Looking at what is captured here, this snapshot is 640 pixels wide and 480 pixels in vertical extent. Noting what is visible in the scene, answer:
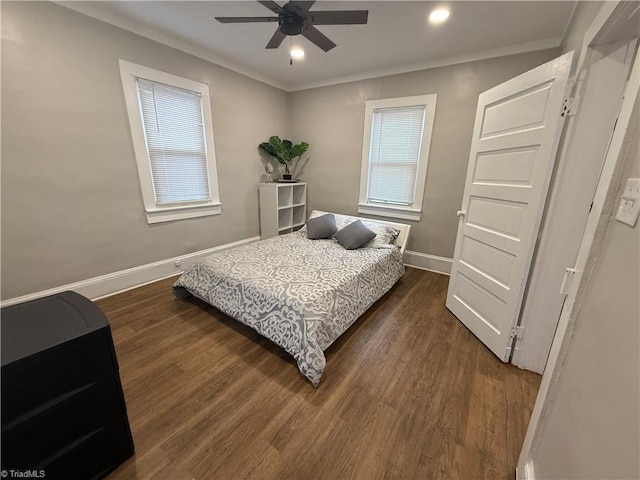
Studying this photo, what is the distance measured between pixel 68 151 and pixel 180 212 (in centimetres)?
112

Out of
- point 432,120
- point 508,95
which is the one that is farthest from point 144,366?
point 432,120

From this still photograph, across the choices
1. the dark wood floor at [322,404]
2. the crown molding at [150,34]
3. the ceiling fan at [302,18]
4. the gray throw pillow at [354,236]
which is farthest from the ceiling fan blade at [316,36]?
the dark wood floor at [322,404]

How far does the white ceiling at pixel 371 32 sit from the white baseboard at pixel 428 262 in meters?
2.39

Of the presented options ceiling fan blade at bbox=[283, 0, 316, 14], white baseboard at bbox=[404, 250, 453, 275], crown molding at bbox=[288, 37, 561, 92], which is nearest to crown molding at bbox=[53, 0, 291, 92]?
crown molding at bbox=[288, 37, 561, 92]

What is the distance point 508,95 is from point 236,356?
9.01 feet

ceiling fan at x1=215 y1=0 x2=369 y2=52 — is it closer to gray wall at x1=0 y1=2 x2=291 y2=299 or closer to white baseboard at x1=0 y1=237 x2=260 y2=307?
gray wall at x1=0 y1=2 x2=291 y2=299

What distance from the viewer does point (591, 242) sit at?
0.85 meters

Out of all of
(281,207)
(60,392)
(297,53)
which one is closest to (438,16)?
(297,53)

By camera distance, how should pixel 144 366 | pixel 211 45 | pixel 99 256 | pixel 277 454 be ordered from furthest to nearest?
pixel 211 45 → pixel 99 256 → pixel 144 366 → pixel 277 454

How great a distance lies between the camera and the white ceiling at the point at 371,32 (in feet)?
6.78

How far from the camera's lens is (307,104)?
13.4 ft

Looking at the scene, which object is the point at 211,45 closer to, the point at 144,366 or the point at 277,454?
the point at 144,366

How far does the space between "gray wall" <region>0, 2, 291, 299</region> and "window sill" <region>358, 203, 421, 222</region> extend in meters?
2.70

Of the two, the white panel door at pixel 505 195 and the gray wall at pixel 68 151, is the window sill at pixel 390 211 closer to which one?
the white panel door at pixel 505 195
